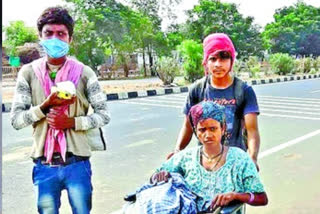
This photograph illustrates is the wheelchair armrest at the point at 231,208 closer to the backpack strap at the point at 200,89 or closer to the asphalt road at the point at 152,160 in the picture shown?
the backpack strap at the point at 200,89

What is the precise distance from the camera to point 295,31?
1460 cm

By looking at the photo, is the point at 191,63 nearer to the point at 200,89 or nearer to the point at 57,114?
the point at 200,89

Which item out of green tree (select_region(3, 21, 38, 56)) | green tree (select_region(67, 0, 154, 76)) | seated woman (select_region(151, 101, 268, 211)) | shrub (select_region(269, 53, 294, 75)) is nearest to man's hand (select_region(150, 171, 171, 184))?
seated woman (select_region(151, 101, 268, 211))

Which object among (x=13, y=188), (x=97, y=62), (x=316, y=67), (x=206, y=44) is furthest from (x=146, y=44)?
(x=206, y=44)

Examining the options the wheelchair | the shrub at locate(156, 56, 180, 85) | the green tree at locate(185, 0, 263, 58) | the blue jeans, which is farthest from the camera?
the shrub at locate(156, 56, 180, 85)

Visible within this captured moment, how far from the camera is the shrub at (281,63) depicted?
1741 centimetres

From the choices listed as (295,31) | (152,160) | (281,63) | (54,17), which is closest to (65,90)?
(54,17)

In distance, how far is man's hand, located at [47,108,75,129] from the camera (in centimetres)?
173

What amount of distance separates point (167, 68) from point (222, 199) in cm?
1041

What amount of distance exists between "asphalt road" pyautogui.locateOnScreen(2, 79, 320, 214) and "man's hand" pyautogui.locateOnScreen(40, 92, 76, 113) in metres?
1.32

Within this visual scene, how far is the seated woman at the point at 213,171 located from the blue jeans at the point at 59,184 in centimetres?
30

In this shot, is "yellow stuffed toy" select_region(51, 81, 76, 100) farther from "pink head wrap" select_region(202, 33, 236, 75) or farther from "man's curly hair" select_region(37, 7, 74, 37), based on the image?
"pink head wrap" select_region(202, 33, 236, 75)

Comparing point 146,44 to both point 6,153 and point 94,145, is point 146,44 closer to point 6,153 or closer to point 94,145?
point 6,153

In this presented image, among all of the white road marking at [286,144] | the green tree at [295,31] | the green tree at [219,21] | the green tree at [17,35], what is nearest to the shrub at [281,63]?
the green tree at [295,31]
